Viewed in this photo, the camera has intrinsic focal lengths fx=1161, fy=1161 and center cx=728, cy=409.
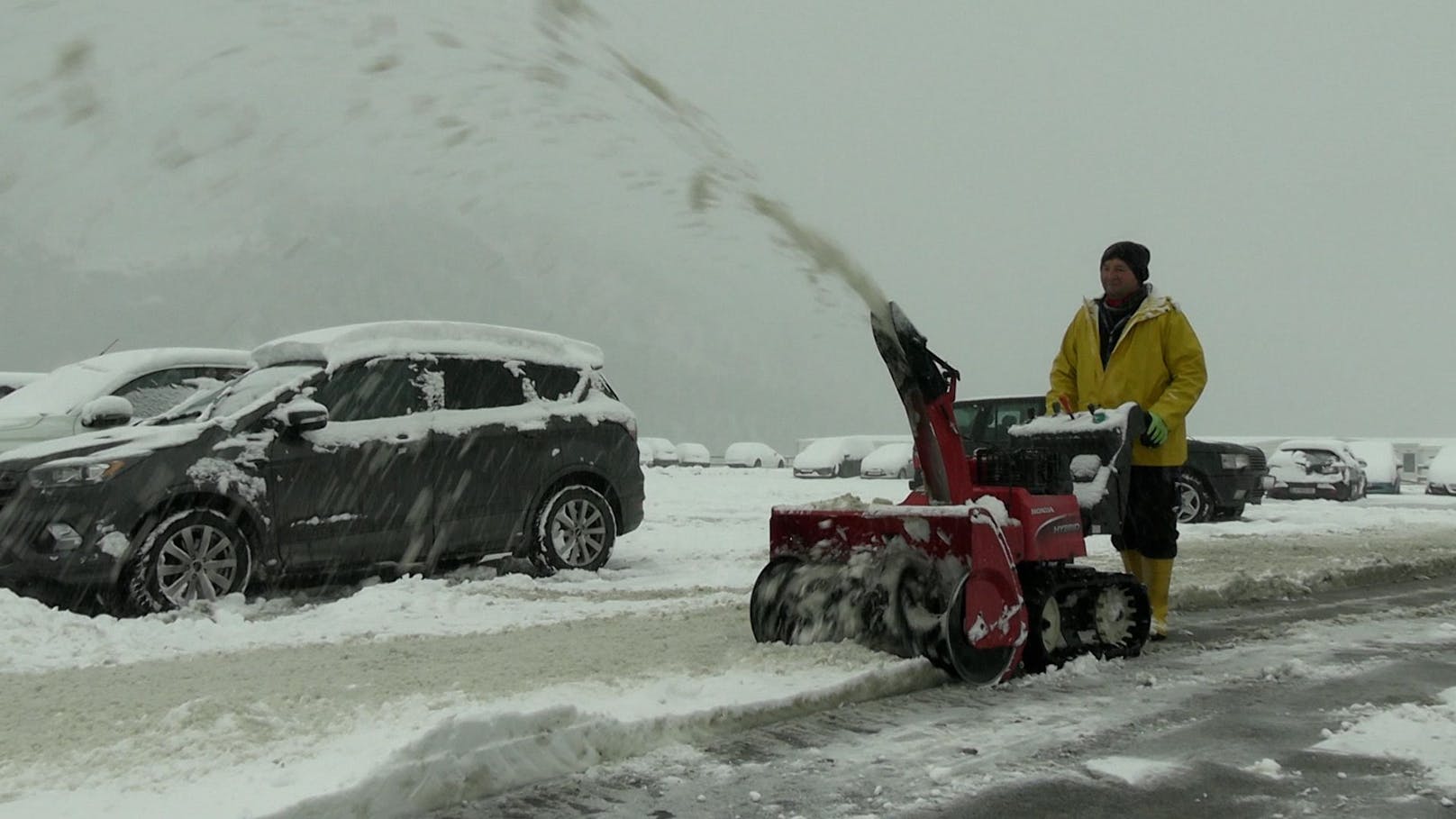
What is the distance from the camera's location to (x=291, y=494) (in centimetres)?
730

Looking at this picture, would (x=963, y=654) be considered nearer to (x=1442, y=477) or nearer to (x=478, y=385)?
(x=478, y=385)

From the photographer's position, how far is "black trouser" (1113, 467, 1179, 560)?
19.3 feet

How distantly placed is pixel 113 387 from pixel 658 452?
40.2 meters

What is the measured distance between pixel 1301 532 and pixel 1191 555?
3958 mm

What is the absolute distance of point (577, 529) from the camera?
8703 mm

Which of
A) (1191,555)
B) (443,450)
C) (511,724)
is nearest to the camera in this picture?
(511,724)

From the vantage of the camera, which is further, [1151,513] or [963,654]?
[1151,513]

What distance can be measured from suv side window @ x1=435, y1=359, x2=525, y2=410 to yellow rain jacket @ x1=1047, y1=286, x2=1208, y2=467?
423 cm

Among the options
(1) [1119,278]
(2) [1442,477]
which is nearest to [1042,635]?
(1) [1119,278]

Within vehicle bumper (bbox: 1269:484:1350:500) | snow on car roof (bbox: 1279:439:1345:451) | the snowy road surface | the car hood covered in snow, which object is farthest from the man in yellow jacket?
snow on car roof (bbox: 1279:439:1345:451)

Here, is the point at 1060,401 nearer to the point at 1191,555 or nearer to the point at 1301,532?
the point at 1191,555

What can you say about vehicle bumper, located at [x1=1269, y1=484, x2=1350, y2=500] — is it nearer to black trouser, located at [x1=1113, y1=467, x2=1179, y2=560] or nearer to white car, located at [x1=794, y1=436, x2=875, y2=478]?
white car, located at [x1=794, y1=436, x2=875, y2=478]

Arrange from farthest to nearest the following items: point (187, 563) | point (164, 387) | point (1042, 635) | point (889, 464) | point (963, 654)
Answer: point (889, 464) < point (164, 387) < point (187, 563) < point (1042, 635) < point (963, 654)

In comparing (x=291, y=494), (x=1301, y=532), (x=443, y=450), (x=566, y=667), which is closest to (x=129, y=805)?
(x=566, y=667)
